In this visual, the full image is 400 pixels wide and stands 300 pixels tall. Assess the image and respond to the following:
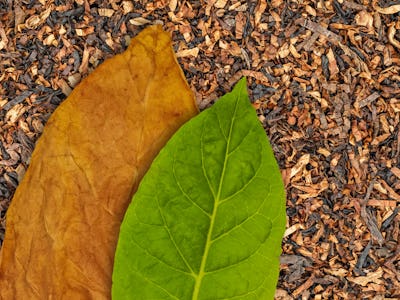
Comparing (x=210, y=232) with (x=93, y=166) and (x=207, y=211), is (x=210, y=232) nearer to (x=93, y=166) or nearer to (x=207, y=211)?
(x=207, y=211)

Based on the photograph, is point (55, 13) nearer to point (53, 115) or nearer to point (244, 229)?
point (53, 115)

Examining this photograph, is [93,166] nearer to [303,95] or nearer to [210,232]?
[210,232]

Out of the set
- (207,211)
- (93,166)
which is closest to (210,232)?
(207,211)

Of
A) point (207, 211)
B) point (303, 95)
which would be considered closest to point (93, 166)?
point (207, 211)
